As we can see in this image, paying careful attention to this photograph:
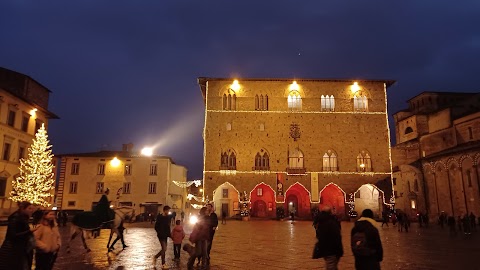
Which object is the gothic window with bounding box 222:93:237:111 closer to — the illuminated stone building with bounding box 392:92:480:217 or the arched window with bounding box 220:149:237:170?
the arched window with bounding box 220:149:237:170

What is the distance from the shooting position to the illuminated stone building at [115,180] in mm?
41000

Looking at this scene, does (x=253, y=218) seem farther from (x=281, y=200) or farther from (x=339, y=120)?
(x=339, y=120)

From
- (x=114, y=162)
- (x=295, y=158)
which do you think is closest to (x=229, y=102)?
(x=295, y=158)

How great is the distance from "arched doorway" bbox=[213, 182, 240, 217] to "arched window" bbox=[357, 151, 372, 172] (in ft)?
45.7

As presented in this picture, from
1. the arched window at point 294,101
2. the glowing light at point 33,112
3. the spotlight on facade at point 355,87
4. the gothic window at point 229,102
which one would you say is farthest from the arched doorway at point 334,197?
the glowing light at point 33,112

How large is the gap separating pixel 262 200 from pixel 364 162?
1208 centimetres

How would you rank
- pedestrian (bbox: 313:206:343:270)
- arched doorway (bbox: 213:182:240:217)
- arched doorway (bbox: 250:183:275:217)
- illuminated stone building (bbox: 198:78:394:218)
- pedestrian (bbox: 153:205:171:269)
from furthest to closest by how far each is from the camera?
1. arched doorway (bbox: 213:182:240:217)
2. arched doorway (bbox: 250:183:275:217)
3. illuminated stone building (bbox: 198:78:394:218)
4. pedestrian (bbox: 153:205:171:269)
5. pedestrian (bbox: 313:206:343:270)

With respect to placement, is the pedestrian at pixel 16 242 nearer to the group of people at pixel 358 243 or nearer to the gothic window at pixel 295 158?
the group of people at pixel 358 243

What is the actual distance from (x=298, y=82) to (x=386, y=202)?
16237 mm

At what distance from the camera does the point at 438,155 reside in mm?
36969

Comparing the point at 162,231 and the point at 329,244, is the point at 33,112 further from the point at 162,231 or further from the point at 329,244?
the point at 329,244

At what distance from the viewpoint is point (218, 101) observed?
135 feet

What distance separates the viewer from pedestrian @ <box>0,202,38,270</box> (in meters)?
5.36

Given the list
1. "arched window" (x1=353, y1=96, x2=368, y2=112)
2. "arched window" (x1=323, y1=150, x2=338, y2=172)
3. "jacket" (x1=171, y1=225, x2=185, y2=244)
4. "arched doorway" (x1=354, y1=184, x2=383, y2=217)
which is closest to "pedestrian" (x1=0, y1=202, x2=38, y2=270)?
"jacket" (x1=171, y1=225, x2=185, y2=244)
